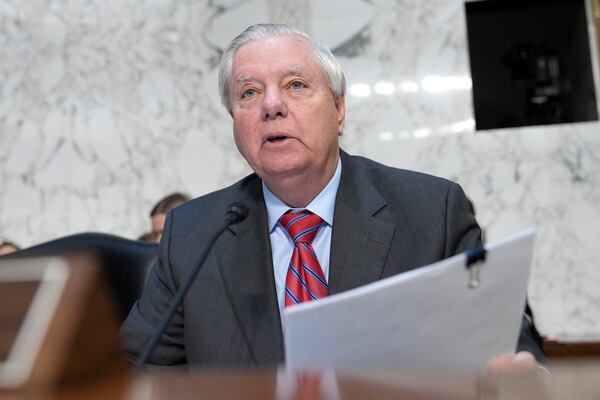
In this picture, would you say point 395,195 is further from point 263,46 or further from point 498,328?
point 498,328

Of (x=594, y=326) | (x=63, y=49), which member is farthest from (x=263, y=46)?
(x=63, y=49)

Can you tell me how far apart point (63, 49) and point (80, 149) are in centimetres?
78

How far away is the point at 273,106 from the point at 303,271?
0.45m

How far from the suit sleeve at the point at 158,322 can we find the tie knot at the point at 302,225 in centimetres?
31

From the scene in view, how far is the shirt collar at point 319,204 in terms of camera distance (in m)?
1.88

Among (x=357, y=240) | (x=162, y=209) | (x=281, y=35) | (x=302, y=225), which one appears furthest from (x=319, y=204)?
(x=162, y=209)

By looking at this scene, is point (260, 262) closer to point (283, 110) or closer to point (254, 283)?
point (254, 283)

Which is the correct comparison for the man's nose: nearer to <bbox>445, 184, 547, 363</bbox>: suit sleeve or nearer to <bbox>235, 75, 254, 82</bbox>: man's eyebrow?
<bbox>235, 75, 254, 82</bbox>: man's eyebrow

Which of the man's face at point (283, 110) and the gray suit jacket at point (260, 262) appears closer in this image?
the gray suit jacket at point (260, 262)

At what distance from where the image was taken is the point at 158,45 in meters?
5.51

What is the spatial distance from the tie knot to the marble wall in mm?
3281

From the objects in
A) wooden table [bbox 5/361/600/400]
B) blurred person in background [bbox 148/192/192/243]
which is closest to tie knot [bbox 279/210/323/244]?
wooden table [bbox 5/361/600/400]

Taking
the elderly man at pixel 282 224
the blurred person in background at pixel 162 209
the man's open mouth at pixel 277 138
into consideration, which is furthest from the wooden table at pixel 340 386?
the blurred person in background at pixel 162 209

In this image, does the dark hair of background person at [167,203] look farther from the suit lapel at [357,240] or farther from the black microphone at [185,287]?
the black microphone at [185,287]
